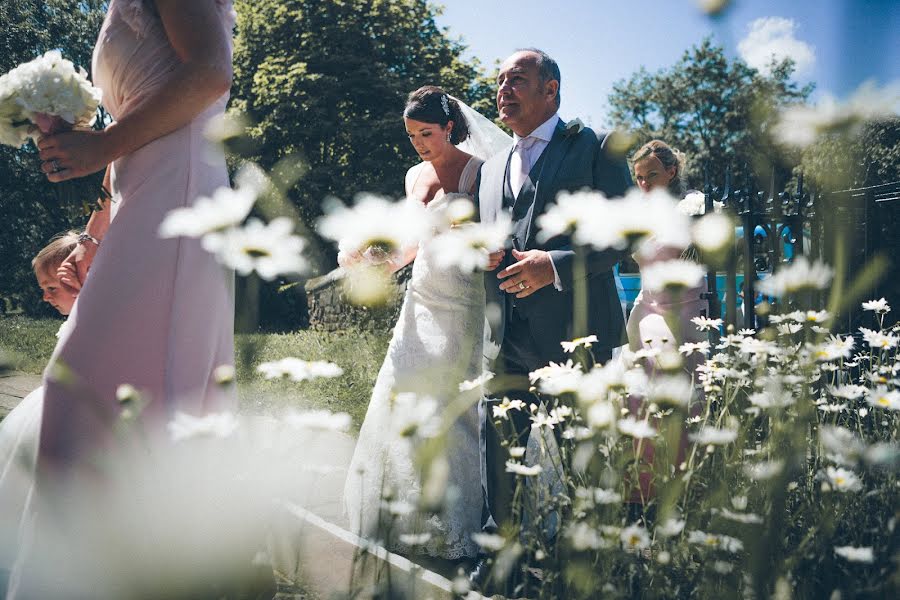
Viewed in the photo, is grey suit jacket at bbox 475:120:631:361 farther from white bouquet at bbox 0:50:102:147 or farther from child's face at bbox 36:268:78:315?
child's face at bbox 36:268:78:315

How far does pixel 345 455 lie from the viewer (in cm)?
441

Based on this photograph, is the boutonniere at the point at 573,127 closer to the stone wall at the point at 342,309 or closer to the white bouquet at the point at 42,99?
the white bouquet at the point at 42,99

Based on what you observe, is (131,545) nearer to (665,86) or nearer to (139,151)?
(139,151)

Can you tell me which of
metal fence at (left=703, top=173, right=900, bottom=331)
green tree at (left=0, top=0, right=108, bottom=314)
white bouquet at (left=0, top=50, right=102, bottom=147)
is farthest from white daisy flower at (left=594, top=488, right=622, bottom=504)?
green tree at (left=0, top=0, right=108, bottom=314)

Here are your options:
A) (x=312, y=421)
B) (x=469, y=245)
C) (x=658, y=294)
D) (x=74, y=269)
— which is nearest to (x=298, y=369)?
(x=312, y=421)

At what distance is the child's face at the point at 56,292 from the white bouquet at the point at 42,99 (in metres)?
0.96

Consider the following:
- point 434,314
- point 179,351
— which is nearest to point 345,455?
point 434,314

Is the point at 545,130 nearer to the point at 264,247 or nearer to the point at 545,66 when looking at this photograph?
the point at 545,66

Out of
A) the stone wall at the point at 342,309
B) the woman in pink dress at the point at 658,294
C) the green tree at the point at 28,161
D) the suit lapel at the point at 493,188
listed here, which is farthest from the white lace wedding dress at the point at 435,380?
the green tree at the point at 28,161

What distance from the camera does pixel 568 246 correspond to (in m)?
2.74

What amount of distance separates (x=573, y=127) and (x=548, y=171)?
0.20 metres

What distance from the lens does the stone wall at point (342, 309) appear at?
10547 mm

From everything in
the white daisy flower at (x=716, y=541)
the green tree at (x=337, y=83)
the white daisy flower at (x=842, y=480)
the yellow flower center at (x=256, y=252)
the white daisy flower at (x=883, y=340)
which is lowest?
the white daisy flower at (x=716, y=541)

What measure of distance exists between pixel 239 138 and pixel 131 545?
3.85 ft
